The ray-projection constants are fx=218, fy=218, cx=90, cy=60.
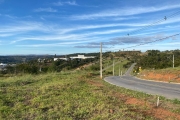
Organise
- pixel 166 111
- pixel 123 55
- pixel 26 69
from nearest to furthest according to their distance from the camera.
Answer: pixel 166 111, pixel 26 69, pixel 123 55

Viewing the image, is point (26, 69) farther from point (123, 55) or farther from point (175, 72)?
point (123, 55)

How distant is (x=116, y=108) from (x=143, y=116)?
1749 mm

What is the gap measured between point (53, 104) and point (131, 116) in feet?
16.2

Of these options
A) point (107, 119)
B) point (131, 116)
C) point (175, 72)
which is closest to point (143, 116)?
point (131, 116)

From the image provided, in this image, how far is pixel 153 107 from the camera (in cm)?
1146

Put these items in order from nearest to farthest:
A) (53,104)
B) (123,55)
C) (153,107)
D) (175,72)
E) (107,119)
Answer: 1. (107,119)
2. (153,107)
3. (53,104)
4. (175,72)
5. (123,55)

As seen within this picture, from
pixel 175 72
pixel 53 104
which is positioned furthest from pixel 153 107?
pixel 175 72

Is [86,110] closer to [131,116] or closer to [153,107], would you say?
[131,116]

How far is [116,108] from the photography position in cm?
1088

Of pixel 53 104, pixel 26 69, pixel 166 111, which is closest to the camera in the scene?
pixel 166 111

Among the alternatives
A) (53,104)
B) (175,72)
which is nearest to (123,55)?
(175,72)

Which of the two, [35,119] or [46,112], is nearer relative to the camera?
[35,119]

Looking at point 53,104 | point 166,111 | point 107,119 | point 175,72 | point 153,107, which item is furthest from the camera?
point 175,72

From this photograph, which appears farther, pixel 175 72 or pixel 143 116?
pixel 175 72
